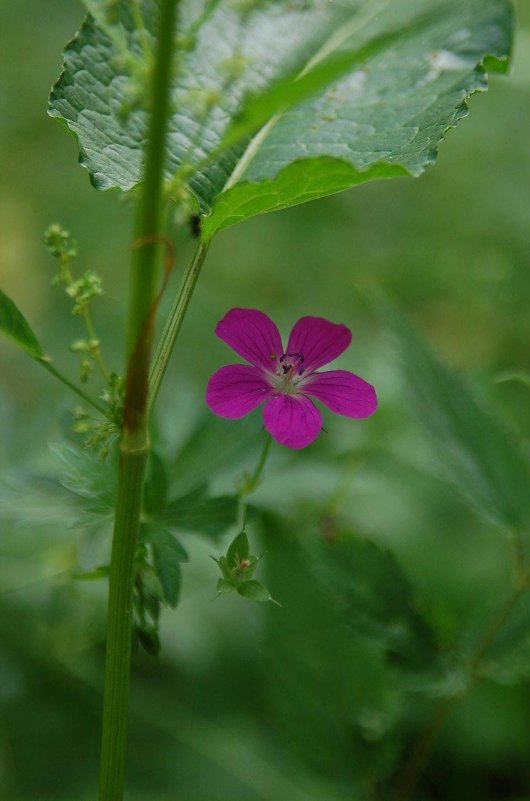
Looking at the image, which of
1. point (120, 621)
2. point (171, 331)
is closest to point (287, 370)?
point (171, 331)

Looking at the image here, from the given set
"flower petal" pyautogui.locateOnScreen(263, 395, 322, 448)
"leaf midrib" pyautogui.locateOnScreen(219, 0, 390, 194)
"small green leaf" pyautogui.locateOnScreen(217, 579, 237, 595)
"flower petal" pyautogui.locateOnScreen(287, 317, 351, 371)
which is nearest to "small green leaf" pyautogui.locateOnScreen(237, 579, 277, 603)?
"small green leaf" pyautogui.locateOnScreen(217, 579, 237, 595)

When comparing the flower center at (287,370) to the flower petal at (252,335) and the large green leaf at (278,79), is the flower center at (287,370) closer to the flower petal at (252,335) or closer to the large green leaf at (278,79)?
the flower petal at (252,335)

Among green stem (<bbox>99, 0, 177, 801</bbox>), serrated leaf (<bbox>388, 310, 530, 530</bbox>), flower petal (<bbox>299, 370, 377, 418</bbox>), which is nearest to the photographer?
green stem (<bbox>99, 0, 177, 801</bbox>)

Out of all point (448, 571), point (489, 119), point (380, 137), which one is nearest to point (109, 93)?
point (380, 137)

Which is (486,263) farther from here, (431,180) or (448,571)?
(448,571)

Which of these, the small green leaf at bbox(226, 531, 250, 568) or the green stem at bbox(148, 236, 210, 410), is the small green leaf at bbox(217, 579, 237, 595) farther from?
the green stem at bbox(148, 236, 210, 410)

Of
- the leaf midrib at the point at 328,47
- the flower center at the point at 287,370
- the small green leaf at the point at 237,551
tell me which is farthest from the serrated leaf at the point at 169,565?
the leaf midrib at the point at 328,47
